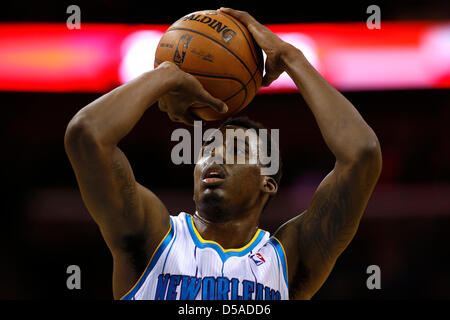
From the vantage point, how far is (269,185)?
325 centimetres

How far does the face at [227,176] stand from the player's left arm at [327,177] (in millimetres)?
283

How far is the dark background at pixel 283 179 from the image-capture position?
710 cm

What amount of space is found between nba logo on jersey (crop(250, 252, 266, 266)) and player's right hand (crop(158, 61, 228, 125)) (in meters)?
0.74

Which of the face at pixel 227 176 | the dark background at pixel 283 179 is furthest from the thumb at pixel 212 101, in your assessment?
the dark background at pixel 283 179

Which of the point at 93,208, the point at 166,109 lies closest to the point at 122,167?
A: the point at 93,208

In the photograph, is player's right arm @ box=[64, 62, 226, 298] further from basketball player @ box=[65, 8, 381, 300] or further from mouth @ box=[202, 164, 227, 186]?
mouth @ box=[202, 164, 227, 186]

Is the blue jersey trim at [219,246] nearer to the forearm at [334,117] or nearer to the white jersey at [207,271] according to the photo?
the white jersey at [207,271]

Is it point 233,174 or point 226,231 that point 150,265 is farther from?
point 233,174

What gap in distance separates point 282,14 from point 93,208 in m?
5.26

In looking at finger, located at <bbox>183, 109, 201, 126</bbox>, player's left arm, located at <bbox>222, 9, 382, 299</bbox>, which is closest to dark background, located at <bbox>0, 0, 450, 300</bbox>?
player's left arm, located at <bbox>222, 9, 382, 299</bbox>

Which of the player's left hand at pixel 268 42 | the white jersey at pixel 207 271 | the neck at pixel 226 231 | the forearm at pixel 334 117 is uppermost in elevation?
the player's left hand at pixel 268 42

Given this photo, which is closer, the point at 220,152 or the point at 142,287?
the point at 142,287
